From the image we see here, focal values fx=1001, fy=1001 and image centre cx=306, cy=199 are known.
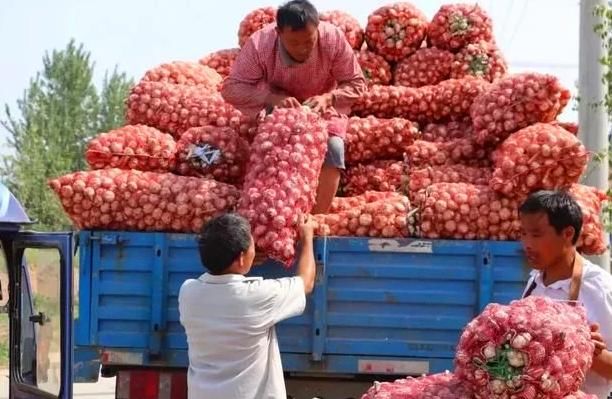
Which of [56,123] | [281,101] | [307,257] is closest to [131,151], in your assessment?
[281,101]

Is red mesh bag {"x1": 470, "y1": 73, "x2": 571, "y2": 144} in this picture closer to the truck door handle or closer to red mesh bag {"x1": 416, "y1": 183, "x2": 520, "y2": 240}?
red mesh bag {"x1": 416, "y1": 183, "x2": 520, "y2": 240}

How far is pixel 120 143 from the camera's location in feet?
19.4

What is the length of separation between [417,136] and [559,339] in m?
3.55

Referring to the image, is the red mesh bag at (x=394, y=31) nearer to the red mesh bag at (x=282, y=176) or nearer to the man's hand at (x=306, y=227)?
the red mesh bag at (x=282, y=176)

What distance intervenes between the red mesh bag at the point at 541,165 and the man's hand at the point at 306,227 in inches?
41.2

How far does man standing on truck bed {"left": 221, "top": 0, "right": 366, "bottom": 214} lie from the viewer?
5.79m

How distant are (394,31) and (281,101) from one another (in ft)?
6.92

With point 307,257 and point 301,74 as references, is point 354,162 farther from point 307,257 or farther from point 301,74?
point 307,257

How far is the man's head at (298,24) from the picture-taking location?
18.7 feet

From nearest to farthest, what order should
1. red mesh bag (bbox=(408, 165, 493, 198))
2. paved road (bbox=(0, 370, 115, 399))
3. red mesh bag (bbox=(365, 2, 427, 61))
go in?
red mesh bag (bbox=(408, 165, 493, 198)) < red mesh bag (bbox=(365, 2, 427, 61)) < paved road (bbox=(0, 370, 115, 399))

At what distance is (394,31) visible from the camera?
7.61m

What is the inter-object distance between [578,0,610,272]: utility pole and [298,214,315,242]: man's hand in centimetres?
612

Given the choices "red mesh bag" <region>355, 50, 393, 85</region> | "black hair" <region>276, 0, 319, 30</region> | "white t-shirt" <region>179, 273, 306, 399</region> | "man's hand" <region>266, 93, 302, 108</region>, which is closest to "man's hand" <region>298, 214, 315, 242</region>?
"man's hand" <region>266, 93, 302, 108</region>

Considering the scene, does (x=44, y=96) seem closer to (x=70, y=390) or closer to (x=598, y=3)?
(x=598, y=3)
